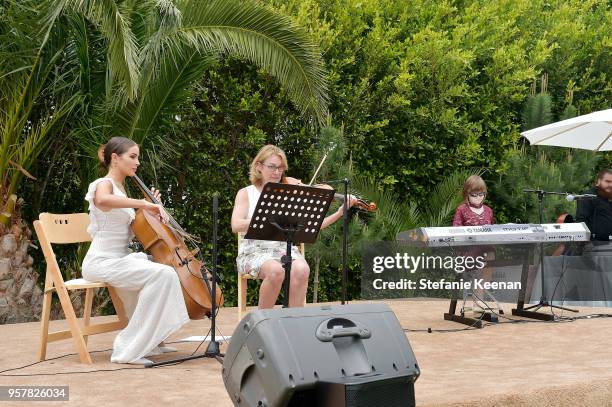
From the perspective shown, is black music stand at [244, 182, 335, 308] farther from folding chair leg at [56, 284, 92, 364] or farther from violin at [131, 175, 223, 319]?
folding chair leg at [56, 284, 92, 364]

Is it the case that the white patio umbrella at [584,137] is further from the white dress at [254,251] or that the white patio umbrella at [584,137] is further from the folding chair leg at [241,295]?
the folding chair leg at [241,295]

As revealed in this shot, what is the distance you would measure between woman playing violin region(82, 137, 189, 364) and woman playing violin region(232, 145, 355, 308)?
0.73m

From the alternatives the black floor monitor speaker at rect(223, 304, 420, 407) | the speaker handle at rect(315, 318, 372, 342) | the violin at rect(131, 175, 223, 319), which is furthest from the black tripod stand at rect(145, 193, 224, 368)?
the speaker handle at rect(315, 318, 372, 342)

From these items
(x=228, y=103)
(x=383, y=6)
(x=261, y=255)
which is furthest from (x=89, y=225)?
(x=383, y=6)

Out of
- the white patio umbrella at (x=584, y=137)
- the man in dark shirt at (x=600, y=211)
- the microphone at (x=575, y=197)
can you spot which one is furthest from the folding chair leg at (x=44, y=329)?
the man in dark shirt at (x=600, y=211)

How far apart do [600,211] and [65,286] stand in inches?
207

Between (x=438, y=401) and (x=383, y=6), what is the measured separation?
6.34 meters

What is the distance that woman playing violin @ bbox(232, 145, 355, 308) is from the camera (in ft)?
19.2

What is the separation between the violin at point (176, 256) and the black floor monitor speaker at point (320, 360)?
89.1 inches

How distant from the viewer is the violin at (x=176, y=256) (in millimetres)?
5434

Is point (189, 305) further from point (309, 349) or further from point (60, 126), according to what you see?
point (60, 126)

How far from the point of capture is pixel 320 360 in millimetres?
2963

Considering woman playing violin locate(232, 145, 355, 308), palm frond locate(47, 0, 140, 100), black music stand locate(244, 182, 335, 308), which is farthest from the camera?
palm frond locate(47, 0, 140, 100)

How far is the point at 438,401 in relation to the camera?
13.6 ft
